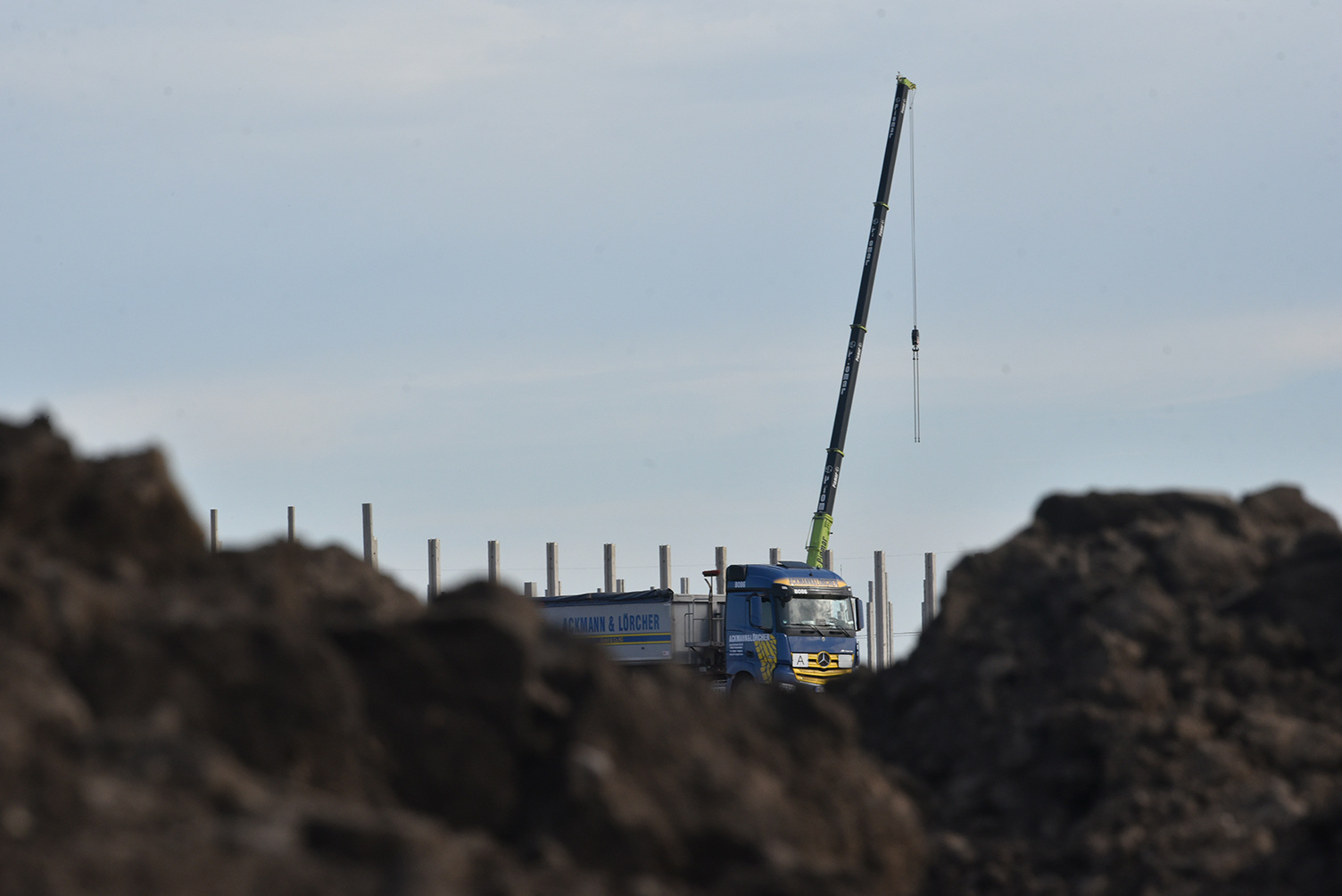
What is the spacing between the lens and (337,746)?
6625 mm

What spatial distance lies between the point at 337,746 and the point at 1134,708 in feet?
19.3

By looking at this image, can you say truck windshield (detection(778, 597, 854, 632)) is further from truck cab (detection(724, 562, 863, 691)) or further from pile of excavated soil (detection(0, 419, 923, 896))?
pile of excavated soil (detection(0, 419, 923, 896))

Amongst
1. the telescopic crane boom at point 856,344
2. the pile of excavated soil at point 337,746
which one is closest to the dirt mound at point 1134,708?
the pile of excavated soil at point 337,746

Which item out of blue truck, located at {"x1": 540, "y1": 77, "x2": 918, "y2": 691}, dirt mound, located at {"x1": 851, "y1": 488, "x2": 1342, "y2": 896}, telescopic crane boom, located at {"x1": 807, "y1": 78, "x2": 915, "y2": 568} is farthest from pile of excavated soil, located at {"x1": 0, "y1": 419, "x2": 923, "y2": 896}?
telescopic crane boom, located at {"x1": 807, "y1": 78, "x2": 915, "y2": 568}

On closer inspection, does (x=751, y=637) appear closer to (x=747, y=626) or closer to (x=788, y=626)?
(x=747, y=626)

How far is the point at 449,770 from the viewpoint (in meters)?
7.01

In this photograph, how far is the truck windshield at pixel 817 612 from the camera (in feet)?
90.4

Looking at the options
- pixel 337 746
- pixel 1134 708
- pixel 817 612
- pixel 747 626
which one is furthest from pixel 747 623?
pixel 337 746

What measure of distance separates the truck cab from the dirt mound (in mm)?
15065

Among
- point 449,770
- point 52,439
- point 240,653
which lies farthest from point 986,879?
point 52,439

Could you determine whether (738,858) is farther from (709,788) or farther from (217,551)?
(217,551)

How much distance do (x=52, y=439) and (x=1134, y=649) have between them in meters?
7.20

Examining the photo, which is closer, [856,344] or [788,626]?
[788,626]

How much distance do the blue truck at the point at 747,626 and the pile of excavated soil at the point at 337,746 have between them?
62.7 ft
